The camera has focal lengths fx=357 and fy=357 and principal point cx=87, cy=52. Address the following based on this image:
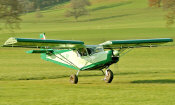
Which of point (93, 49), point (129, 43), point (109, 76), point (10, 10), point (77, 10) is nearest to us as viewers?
point (109, 76)

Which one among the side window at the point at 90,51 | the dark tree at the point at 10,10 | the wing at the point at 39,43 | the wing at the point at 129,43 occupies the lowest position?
the side window at the point at 90,51

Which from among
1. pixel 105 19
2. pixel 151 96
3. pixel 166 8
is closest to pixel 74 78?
pixel 151 96

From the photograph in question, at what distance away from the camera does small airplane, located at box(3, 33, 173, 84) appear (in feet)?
57.2

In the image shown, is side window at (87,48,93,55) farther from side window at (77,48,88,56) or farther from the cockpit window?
side window at (77,48,88,56)

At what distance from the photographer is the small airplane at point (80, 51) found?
687 inches

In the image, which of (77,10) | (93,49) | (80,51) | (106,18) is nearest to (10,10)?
(80,51)

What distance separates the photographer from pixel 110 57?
17438 millimetres

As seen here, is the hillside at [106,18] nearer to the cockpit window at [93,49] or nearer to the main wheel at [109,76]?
the cockpit window at [93,49]

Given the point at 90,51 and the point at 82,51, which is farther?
the point at 82,51

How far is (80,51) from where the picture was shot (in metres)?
19.2

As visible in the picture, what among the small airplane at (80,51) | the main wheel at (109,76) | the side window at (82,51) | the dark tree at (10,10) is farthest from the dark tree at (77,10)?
the main wheel at (109,76)

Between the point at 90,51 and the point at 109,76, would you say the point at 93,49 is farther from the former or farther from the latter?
the point at 109,76

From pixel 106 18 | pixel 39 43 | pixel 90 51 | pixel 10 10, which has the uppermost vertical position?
pixel 106 18

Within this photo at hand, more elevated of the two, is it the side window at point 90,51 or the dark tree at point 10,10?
the dark tree at point 10,10
